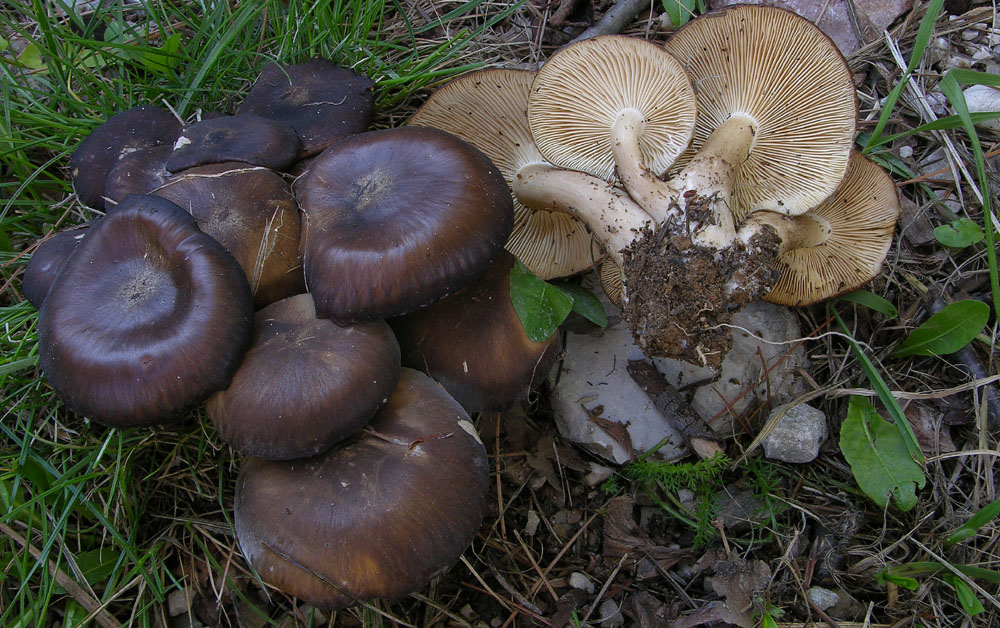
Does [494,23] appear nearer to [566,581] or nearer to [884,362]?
[884,362]

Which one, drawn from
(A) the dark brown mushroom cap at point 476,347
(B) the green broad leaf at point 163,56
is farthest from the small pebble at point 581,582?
(B) the green broad leaf at point 163,56

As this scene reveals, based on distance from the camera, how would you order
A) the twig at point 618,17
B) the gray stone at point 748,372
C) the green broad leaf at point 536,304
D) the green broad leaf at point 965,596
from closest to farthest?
the green broad leaf at point 965,596, the green broad leaf at point 536,304, the gray stone at point 748,372, the twig at point 618,17

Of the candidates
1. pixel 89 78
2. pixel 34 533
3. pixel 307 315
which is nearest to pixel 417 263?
pixel 307 315

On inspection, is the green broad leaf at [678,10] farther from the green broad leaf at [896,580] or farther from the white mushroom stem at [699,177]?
the green broad leaf at [896,580]

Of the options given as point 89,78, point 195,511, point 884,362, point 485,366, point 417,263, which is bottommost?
point 195,511

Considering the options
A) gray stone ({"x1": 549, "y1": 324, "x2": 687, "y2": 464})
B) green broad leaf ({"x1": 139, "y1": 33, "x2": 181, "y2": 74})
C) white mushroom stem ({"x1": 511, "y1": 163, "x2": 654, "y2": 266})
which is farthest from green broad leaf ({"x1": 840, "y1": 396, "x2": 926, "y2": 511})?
green broad leaf ({"x1": 139, "y1": 33, "x2": 181, "y2": 74})

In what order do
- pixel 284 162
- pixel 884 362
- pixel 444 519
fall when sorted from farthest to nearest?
1. pixel 884 362
2. pixel 284 162
3. pixel 444 519

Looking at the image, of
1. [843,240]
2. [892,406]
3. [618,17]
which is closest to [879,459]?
[892,406]
